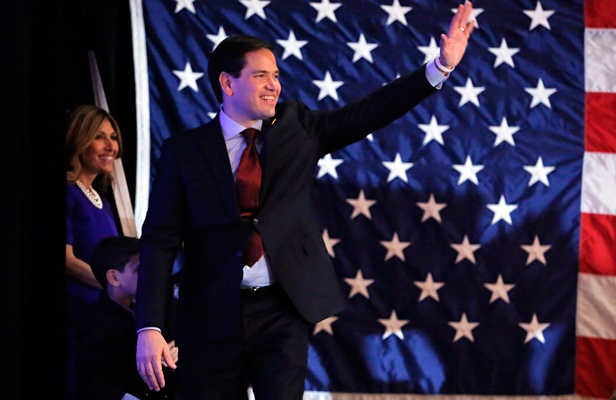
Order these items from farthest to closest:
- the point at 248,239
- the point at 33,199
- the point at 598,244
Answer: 1. the point at 598,244
2. the point at 33,199
3. the point at 248,239

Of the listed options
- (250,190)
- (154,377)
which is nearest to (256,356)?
(154,377)

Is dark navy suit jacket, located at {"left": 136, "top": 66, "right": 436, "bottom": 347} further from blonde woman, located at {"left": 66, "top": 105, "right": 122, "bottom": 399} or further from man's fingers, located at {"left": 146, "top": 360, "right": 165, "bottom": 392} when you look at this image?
blonde woman, located at {"left": 66, "top": 105, "right": 122, "bottom": 399}

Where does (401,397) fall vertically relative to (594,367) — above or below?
below

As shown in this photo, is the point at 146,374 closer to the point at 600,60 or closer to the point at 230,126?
the point at 230,126

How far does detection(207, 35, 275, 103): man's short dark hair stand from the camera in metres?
1.98

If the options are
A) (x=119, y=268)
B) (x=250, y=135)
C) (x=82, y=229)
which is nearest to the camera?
(x=250, y=135)

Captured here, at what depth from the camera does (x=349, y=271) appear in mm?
3355

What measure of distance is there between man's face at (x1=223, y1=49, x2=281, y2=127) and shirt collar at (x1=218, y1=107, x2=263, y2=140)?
0.04ft

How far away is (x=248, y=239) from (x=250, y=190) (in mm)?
142

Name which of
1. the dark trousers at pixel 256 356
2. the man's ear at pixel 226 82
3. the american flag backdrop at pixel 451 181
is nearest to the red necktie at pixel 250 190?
the dark trousers at pixel 256 356

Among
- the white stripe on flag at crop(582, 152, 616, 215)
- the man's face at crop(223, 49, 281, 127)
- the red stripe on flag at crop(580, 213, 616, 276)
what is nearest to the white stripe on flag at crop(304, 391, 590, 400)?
the red stripe on flag at crop(580, 213, 616, 276)

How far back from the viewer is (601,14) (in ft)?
11.4

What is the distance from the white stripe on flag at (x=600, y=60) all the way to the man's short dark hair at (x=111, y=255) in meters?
2.47

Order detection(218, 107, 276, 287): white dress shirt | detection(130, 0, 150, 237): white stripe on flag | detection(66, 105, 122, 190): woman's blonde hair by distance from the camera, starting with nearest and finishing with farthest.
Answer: detection(218, 107, 276, 287): white dress shirt
detection(66, 105, 122, 190): woman's blonde hair
detection(130, 0, 150, 237): white stripe on flag
